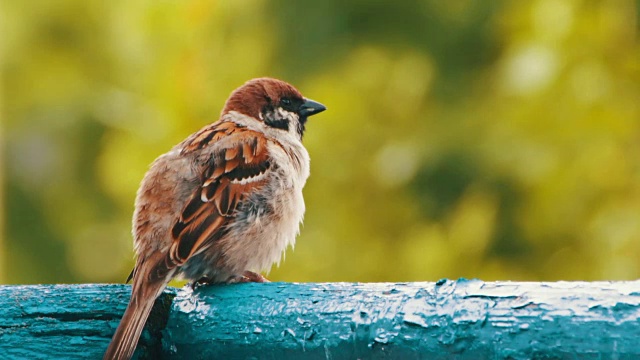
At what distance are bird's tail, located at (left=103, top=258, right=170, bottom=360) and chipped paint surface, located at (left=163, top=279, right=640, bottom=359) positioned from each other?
2.7 inches

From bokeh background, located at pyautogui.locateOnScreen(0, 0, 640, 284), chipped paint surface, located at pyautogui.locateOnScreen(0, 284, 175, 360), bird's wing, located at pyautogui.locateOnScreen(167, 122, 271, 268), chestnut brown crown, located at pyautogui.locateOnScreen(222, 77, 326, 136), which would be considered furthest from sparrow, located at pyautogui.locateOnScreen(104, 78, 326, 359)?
bokeh background, located at pyautogui.locateOnScreen(0, 0, 640, 284)

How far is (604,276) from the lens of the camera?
142 inches

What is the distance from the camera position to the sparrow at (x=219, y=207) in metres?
2.78

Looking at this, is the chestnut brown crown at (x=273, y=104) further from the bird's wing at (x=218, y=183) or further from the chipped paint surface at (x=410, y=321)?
the chipped paint surface at (x=410, y=321)

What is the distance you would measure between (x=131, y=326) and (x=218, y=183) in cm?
104

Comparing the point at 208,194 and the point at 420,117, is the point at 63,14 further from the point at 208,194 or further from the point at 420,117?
the point at 208,194

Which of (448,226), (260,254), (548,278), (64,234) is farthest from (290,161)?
(64,234)

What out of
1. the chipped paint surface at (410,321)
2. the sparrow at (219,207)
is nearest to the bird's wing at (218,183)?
the sparrow at (219,207)

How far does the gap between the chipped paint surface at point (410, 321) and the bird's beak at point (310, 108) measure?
171 cm

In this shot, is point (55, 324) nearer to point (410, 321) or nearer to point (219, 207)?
point (410, 321)

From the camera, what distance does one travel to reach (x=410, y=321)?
67.6 inches

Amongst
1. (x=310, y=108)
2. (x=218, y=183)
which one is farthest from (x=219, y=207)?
(x=310, y=108)

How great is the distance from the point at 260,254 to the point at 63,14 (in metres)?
2.77

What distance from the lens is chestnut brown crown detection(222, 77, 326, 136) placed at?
3730 mm
